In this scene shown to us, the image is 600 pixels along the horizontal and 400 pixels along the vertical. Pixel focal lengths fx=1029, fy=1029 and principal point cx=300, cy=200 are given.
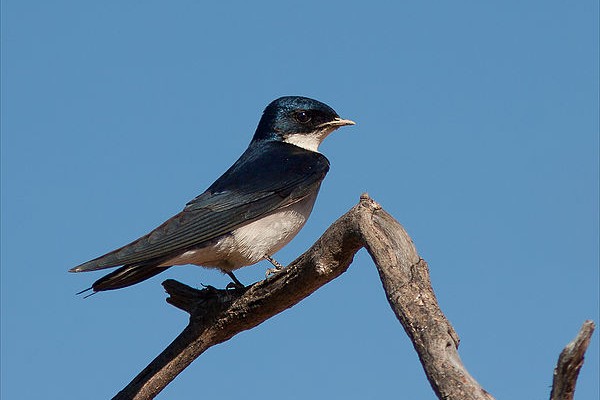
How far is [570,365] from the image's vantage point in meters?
3.00

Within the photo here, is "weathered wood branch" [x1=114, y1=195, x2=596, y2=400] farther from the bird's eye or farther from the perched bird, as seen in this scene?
the bird's eye

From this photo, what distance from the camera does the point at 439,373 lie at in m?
3.52

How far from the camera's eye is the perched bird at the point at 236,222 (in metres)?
5.87

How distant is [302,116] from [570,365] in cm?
478

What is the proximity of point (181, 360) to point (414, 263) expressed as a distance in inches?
71.3

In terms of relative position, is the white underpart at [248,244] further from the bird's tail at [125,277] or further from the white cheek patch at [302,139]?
the white cheek patch at [302,139]

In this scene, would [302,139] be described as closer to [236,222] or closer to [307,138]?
[307,138]

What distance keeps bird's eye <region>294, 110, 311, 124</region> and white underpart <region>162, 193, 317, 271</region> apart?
1.15 metres

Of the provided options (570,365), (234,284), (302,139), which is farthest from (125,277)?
(570,365)

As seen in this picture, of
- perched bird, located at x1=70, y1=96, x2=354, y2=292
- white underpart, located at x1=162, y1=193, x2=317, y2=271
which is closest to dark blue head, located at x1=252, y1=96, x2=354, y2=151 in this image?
perched bird, located at x1=70, y1=96, x2=354, y2=292

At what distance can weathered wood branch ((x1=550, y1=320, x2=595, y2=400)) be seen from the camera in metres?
2.96

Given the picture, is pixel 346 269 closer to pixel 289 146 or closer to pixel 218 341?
pixel 218 341

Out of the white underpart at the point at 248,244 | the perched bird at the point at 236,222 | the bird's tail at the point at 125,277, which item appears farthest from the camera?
the white underpart at the point at 248,244

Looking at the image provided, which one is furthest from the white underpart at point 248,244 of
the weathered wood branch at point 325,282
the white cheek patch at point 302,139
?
the white cheek patch at point 302,139
